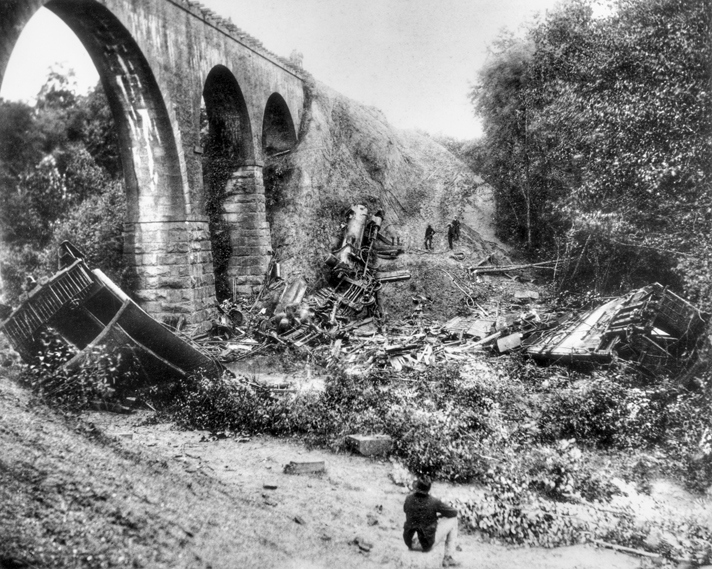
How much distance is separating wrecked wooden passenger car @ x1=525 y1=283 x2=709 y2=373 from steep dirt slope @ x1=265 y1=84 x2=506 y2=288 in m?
8.29

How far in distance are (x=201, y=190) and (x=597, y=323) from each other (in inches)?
354

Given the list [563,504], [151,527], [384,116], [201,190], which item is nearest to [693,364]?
[563,504]

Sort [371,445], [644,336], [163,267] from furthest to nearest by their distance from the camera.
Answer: [163,267]
[644,336]
[371,445]

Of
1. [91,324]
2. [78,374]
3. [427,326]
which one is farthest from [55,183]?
[427,326]

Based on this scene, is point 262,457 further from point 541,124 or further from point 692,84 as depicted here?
point 541,124

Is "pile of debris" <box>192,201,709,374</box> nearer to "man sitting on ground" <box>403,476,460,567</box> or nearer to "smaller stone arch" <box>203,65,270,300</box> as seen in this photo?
"smaller stone arch" <box>203,65,270,300</box>

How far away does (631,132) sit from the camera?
32.4 ft

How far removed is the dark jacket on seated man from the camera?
3.82 m

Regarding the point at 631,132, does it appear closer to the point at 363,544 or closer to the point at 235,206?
the point at 363,544

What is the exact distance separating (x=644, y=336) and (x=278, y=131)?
13980 millimetres

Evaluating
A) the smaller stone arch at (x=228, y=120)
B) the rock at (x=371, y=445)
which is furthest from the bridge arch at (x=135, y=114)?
the rock at (x=371, y=445)

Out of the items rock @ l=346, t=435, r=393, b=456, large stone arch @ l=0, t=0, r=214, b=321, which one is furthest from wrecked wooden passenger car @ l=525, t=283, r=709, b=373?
large stone arch @ l=0, t=0, r=214, b=321

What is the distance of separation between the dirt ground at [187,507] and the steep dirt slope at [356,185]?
927cm

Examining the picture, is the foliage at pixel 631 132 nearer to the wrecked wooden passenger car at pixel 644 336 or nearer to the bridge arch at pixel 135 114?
the wrecked wooden passenger car at pixel 644 336
